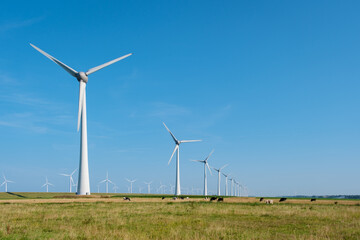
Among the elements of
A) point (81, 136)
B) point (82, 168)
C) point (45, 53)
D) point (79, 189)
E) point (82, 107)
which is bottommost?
point (79, 189)

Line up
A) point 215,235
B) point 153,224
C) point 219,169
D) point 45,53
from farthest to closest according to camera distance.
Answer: point 219,169, point 45,53, point 153,224, point 215,235

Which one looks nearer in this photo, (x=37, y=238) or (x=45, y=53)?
(x=37, y=238)

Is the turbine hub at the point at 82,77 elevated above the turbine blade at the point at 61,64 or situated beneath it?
situated beneath

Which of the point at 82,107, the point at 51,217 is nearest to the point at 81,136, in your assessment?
the point at 82,107

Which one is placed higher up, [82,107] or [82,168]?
[82,107]

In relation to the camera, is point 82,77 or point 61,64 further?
point 82,77

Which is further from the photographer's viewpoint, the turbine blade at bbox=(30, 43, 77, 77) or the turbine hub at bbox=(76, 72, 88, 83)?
the turbine hub at bbox=(76, 72, 88, 83)

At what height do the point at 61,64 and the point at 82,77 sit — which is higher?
the point at 61,64

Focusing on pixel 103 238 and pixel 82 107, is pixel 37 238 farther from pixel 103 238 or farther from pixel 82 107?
pixel 82 107

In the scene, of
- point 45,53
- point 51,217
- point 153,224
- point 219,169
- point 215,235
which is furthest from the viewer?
point 219,169

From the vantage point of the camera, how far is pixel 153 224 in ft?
72.2

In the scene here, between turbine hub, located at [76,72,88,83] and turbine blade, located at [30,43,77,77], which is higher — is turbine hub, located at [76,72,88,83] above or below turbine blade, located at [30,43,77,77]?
below

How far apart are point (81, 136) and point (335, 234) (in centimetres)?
6436

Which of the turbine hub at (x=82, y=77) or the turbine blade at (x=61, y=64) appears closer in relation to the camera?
the turbine blade at (x=61, y=64)
